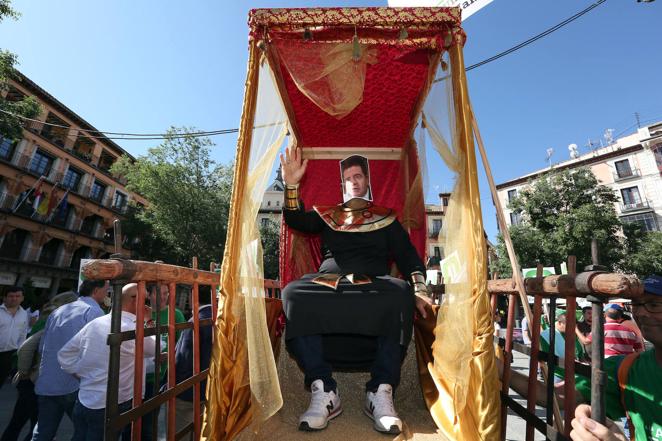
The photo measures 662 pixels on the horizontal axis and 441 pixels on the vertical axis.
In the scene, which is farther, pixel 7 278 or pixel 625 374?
pixel 7 278

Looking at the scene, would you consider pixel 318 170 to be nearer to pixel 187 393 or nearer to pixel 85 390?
pixel 187 393

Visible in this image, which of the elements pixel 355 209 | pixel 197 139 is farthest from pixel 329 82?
pixel 197 139

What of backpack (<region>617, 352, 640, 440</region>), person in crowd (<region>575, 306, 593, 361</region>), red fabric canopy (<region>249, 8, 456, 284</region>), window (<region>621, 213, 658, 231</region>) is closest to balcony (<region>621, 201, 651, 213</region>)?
window (<region>621, 213, 658, 231</region>)

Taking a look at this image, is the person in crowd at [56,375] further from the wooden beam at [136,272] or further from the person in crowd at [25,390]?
Answer: the wooden beam at [136,272]

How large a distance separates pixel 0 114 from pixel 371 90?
10281mm

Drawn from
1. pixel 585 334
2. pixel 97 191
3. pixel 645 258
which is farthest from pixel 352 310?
pixel 97 191

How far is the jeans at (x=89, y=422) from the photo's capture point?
2.39 metres

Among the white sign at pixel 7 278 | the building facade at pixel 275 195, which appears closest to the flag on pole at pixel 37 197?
the white sign at pixel 7 278

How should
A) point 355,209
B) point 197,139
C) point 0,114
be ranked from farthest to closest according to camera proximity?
point 197,139 < point 0,114 < point 355,209

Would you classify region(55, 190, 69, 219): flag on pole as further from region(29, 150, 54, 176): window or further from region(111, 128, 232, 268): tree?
region(111, 128, 232, 268): tree

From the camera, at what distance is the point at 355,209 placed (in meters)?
2.80

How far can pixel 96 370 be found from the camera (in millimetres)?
2490

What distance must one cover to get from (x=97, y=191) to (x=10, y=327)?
25602 mm

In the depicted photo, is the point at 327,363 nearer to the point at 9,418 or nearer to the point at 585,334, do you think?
the point at 585,334
